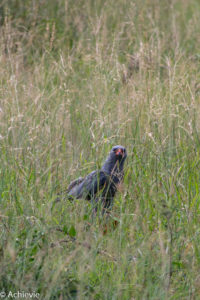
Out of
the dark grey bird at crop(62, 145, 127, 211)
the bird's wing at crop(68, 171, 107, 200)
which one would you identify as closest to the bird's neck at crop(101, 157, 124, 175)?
the dark grey bird at crop(62, 145, 127, 211)

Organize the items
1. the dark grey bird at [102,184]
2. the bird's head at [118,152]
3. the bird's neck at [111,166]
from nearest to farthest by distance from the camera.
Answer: the dark grey bird at [102,184] < the bird's head at [118,152] < the bird's neck at [111,166]

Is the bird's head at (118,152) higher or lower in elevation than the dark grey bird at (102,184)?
higher

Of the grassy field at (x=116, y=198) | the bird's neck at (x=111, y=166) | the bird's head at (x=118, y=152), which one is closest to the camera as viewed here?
the grassy field at (x=116, y=198)

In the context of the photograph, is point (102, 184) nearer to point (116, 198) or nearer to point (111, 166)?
point (116, 198)

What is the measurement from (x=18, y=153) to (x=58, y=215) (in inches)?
31.5

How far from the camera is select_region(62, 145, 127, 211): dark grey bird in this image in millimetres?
4078

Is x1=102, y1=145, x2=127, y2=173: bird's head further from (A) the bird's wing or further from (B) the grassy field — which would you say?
(A) the bird's wing

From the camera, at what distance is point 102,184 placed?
434 centimetres

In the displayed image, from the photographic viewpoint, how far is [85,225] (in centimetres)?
354

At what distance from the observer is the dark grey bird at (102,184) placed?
4.08m

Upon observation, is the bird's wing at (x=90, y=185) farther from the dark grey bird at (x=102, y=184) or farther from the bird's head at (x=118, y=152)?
the bird's head at (x=118, y=152)

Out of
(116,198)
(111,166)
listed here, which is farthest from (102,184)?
(111,166)

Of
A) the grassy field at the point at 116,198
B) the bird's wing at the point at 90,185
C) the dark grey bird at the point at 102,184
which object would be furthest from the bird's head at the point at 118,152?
the bird's wing at the point at 90,185

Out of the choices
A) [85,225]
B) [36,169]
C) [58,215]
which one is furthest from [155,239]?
[36,169]
